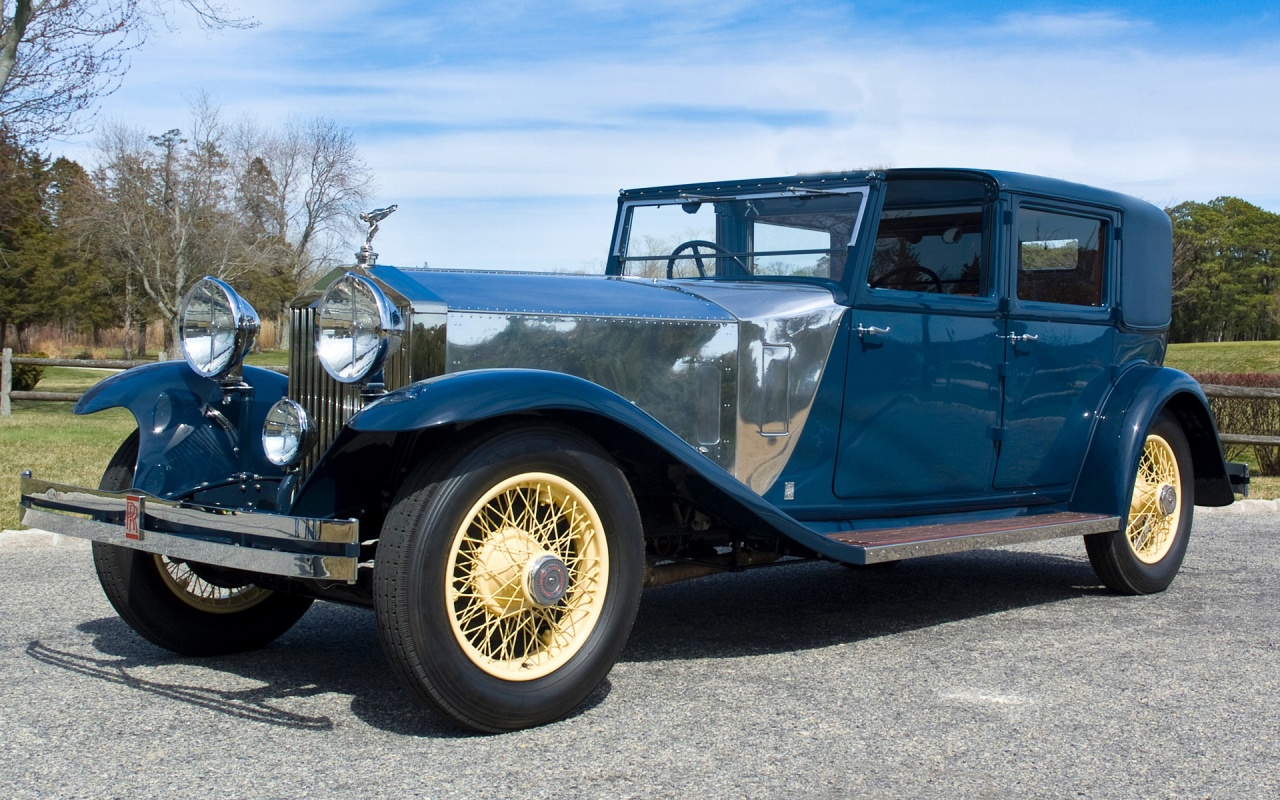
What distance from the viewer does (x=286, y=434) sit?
394 centimetres

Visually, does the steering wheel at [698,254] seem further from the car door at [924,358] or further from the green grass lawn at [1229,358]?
the green grass lawn at [1229,358]

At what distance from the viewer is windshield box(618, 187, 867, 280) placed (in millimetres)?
4883

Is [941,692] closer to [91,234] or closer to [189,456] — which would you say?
[189,456]

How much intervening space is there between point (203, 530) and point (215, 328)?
99 centimetres

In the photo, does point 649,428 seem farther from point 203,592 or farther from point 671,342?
point 203,592

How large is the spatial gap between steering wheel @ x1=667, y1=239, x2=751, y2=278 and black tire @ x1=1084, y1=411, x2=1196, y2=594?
2.12 metres

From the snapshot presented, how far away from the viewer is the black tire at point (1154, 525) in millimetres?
5570

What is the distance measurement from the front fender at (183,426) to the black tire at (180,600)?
177 millimetres

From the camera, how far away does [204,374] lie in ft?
13.6

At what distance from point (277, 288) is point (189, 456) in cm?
4314

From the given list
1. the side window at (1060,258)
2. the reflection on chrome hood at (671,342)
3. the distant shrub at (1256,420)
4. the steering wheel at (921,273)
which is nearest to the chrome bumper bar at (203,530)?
the reflection on chrome hood at (671,342)

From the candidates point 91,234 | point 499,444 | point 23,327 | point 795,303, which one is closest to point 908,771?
point 499,444

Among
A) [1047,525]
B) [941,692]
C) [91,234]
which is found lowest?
[941,692]

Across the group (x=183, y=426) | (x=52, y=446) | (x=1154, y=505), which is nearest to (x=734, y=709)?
(x=183, y=426)
